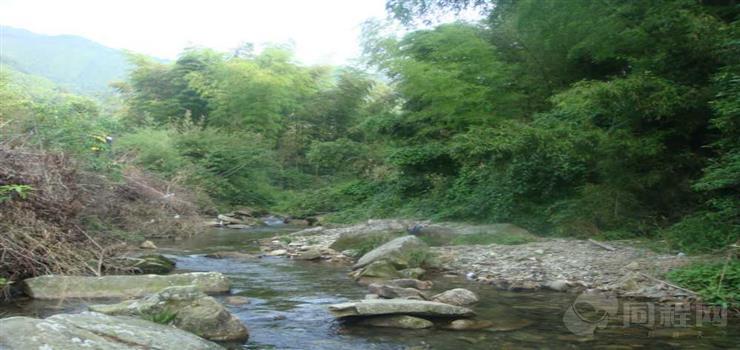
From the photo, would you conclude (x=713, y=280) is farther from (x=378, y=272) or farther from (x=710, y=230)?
(x=378, y=272)

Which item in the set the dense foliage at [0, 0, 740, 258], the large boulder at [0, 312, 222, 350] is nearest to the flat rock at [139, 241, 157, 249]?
the dense foliage at [0, 0, 740, 258]

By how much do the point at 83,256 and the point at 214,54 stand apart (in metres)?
23.9

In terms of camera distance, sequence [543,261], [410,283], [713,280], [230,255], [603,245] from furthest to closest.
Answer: [230,255], [603,245], [543,261], [410,283], [713,280]

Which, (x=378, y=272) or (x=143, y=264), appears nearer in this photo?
(x=143, y=264)

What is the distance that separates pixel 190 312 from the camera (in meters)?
5.32

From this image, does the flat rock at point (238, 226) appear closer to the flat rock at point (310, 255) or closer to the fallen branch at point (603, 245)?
the flat rock at point (310, 255)

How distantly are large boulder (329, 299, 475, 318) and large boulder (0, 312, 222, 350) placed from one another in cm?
147

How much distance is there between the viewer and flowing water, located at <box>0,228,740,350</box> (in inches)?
200

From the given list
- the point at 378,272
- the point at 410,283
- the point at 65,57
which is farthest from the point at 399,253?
the point at 65,57

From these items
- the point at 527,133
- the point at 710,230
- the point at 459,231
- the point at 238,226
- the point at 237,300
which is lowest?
the point at 237,300

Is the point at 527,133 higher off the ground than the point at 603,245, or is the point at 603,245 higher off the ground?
the point at 527,133

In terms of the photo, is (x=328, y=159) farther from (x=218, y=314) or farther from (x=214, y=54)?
(x=218, y=314)

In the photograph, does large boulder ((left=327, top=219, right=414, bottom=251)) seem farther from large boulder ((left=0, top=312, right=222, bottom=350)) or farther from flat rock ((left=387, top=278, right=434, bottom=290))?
large boulder ((left=0, top=312, right=222, bottom=350))

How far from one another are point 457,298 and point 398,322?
1.22 meters
